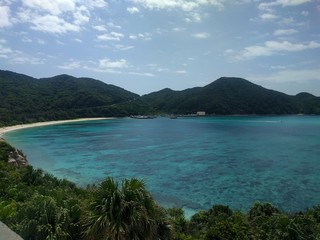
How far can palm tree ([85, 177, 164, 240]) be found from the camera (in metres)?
12.0

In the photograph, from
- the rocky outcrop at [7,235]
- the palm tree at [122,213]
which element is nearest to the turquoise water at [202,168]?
the palm tree at [122,213]

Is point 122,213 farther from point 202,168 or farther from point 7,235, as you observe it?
point 202,168

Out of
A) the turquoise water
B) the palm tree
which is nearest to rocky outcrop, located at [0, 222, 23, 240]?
the palm tree

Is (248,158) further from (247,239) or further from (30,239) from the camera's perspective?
(30,239)

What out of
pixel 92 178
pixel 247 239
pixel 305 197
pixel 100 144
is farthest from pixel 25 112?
pixel 247 239

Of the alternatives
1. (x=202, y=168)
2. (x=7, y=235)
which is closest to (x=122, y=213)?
(x=7, y=235)

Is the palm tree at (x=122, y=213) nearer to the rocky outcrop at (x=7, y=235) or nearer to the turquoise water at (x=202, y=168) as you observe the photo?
the turquoise water at (x=202, y=168)

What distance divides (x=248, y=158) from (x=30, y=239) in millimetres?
57066

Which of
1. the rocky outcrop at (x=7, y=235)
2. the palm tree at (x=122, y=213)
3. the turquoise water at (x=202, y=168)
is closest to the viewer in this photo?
the rocky outcrop at (x=7, y=235)

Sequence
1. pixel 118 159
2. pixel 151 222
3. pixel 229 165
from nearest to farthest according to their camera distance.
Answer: pixel 151 222
pixel 229 165
pixel 118 159

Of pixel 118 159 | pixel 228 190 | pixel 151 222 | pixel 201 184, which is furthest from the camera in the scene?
pixel 118 159

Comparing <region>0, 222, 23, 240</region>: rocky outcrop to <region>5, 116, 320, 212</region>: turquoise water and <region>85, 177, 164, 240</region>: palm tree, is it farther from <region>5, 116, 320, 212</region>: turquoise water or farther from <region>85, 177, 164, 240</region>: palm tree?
<region>5, 116, 320, 212</region>: turquoise water

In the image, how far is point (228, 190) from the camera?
132 feet

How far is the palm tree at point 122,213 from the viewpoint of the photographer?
12.0 metres
